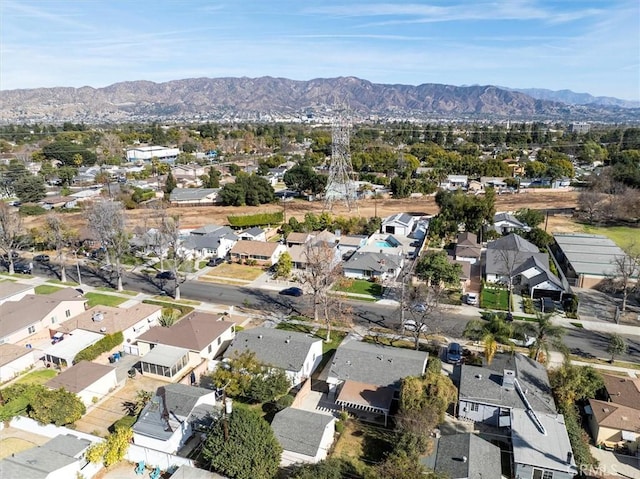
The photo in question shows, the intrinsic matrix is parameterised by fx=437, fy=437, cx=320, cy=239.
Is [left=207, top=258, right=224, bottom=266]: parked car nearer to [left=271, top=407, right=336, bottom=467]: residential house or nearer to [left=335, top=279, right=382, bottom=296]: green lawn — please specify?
[left=335, top=279, right=382, bottom=296]: green lawn

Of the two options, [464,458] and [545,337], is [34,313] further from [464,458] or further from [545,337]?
[545,337]

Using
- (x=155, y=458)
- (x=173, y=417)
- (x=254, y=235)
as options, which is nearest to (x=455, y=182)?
(x=254, y=235)

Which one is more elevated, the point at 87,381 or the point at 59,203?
the point at 59,203

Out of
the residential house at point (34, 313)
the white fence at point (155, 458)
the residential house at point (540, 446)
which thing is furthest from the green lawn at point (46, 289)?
the residential house at point (540, 446)

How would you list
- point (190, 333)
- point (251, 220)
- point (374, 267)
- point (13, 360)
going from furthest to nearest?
point (251, 220) < point (374, 267) < point (190, 333) < point (13, 360)

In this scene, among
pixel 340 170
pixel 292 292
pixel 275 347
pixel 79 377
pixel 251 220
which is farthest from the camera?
pixel 340 170

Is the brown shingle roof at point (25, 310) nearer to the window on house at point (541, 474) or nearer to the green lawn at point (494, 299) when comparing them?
the window on house at point (541, 474)

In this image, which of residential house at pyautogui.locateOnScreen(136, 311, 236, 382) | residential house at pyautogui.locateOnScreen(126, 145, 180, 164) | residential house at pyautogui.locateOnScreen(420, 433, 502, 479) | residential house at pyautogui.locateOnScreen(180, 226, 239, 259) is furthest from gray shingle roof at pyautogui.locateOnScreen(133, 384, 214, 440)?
residential house at pyautogui.locateOnScreen(126, 145, 180, 164)

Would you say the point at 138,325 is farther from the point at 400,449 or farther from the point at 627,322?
the point at 627,322
